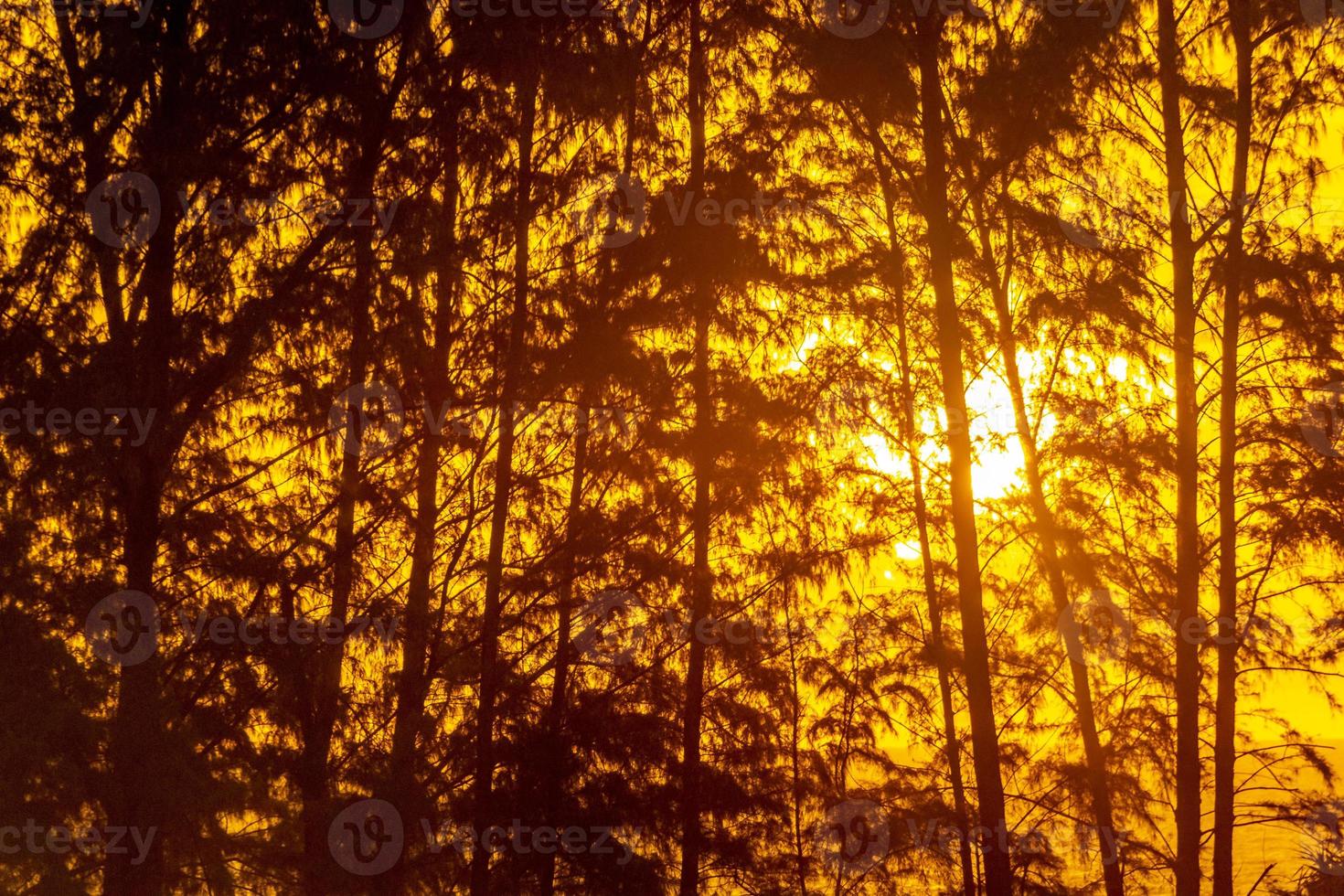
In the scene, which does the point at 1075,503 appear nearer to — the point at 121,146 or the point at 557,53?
the point at 557,53

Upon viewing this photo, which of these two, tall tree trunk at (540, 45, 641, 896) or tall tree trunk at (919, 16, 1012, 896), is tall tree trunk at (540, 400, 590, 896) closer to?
tall tree trunk at (540, 45, 641, 896)

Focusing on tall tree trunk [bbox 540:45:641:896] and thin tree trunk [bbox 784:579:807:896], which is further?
thin tree trunk [bbox 784:579:807:896]

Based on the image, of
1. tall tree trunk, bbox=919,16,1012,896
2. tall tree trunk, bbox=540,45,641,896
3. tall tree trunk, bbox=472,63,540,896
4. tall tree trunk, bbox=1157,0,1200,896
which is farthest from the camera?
tall tree trunk, bbox=1157,0,1200,896

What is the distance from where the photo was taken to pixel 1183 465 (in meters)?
10.1

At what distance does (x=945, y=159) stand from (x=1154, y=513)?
3.81m

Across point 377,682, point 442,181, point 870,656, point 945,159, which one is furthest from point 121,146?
point 870,656

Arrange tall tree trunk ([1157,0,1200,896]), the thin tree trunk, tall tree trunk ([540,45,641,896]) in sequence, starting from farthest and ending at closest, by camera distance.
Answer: the thin tree trunk, tall tree trunk ([1157,0,1200,896]), tall tree trunk ([540,45,641,896])

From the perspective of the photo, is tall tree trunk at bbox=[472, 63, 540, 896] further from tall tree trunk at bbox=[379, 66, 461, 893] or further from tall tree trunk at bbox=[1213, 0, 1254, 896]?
tall tree trunk at bbox=[1213, 0, 1254, 896]

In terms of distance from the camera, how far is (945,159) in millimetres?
9789

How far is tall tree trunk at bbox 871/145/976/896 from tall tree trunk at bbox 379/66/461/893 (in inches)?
158

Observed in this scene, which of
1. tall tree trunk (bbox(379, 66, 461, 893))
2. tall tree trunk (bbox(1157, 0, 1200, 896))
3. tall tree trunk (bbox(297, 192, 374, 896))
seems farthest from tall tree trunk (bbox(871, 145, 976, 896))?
tall tree trunk (bbox(297, 192, 374, 896))

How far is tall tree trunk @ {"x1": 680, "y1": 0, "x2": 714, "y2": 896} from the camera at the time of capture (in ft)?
31.1

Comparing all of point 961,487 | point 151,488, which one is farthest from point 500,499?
point 961,487

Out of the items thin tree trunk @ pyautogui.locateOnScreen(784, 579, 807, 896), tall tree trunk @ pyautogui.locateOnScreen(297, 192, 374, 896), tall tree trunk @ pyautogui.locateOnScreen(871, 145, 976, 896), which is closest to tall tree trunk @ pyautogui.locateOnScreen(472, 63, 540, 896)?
tall tree trunk @ pyautogui.locateOnScreen(297, 192, 374, 896)
